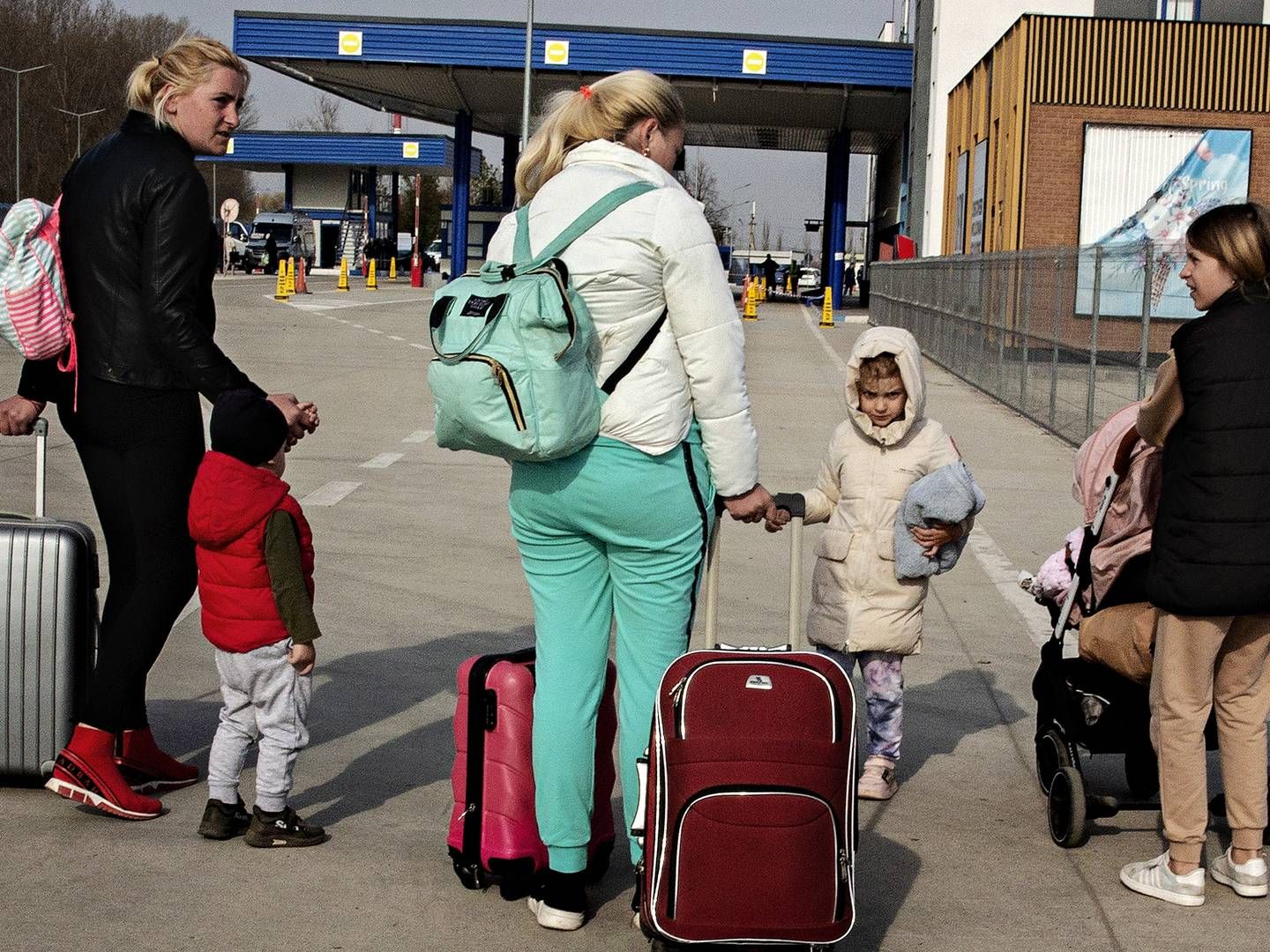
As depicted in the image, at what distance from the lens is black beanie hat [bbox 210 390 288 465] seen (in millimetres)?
4070

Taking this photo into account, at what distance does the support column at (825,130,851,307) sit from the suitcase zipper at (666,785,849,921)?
41408 mm

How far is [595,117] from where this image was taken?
3.71m

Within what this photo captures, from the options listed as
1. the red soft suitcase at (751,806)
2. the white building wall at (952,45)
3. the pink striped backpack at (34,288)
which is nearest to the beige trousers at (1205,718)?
the red soft suitcase at (751,806)

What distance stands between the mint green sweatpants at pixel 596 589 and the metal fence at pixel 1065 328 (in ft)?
29.9

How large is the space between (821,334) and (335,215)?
5132cm

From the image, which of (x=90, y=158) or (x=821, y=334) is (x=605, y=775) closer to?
(x=90, y=158)

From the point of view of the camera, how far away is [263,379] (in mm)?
17438

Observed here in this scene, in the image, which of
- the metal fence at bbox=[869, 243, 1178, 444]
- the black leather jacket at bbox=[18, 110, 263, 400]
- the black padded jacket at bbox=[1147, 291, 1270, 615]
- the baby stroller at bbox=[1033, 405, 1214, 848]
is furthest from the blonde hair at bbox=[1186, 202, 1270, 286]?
the metal fence at bbox=[869, 243, 1178, 444]

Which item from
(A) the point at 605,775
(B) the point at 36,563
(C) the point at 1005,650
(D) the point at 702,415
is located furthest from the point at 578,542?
(C) the point at 1005,650

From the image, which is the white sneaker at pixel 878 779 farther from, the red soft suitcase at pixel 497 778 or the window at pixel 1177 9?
the window at pixel 1177 9

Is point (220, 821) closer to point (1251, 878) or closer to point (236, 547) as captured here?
point (236, 547)

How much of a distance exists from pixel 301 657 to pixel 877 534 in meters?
1.71

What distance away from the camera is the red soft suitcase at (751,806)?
11.0 ft

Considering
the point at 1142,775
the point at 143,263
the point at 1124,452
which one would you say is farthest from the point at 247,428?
the point at 1142,775
